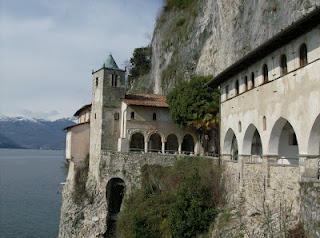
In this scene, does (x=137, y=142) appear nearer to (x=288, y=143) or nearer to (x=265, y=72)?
(x=288, y=143)

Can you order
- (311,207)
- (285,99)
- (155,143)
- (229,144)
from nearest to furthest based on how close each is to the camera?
(311,207)
(285,99)
(229,144)
(155,143)

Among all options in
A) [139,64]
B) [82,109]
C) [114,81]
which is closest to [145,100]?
[114,81]

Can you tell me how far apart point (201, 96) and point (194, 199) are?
15607 mm

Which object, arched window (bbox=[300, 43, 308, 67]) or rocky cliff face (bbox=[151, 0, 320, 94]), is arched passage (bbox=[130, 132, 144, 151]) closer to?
rocky cliff face (bbox=[151, 0, 320, 94])

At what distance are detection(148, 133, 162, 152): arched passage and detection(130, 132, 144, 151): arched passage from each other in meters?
0.90

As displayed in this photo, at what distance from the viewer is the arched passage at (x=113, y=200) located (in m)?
37.4

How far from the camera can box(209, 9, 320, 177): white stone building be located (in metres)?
18.5

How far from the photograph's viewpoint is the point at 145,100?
141 feet

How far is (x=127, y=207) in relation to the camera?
116ft

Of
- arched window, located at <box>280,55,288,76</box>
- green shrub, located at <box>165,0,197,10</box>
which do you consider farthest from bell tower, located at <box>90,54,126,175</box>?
A: arched window, located at <box>280,55,288,76</box>

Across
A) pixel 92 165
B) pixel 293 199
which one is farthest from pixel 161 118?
pixel 293 199

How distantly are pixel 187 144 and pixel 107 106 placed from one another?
1012 cm

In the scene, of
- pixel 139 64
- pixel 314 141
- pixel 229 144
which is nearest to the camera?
pixel 314 141

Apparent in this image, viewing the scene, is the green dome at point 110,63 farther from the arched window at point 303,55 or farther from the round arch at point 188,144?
the arched window at point 303,55
